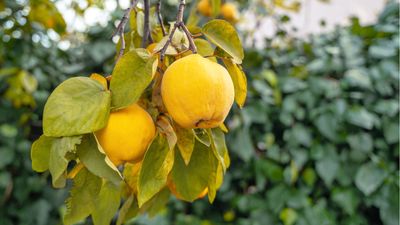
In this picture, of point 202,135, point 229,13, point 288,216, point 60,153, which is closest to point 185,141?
point 202,135

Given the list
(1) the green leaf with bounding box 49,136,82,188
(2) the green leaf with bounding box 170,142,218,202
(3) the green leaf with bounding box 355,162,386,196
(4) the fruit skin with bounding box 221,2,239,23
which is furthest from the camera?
(4) the fruit skin with bounding box 221,2,239,23

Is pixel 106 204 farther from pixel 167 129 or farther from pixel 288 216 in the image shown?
pixel 288 216

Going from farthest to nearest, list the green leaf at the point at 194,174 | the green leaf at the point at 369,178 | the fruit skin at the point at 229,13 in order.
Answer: the fruit skin at the point at 229,13
the green leaf at the point at 369,178
the green leaf at the point at 194,174

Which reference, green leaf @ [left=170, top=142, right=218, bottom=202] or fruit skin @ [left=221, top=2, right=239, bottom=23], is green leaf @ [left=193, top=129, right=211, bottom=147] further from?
fruit skin @ [left=221, top=2, right=239, bottom=23]

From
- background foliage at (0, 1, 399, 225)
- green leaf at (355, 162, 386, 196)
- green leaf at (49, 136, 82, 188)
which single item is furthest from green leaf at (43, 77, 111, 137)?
green leaf at (355, 162, 386, 196)

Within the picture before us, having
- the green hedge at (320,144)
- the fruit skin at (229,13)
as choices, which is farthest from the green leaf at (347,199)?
the fruit skin at (229,13)

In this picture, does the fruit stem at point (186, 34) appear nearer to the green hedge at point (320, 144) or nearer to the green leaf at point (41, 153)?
the green leaf at point (41, 153)

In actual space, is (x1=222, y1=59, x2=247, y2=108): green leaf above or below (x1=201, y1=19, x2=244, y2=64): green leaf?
below

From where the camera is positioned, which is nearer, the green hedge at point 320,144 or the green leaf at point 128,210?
the green leaf at point 128,210
